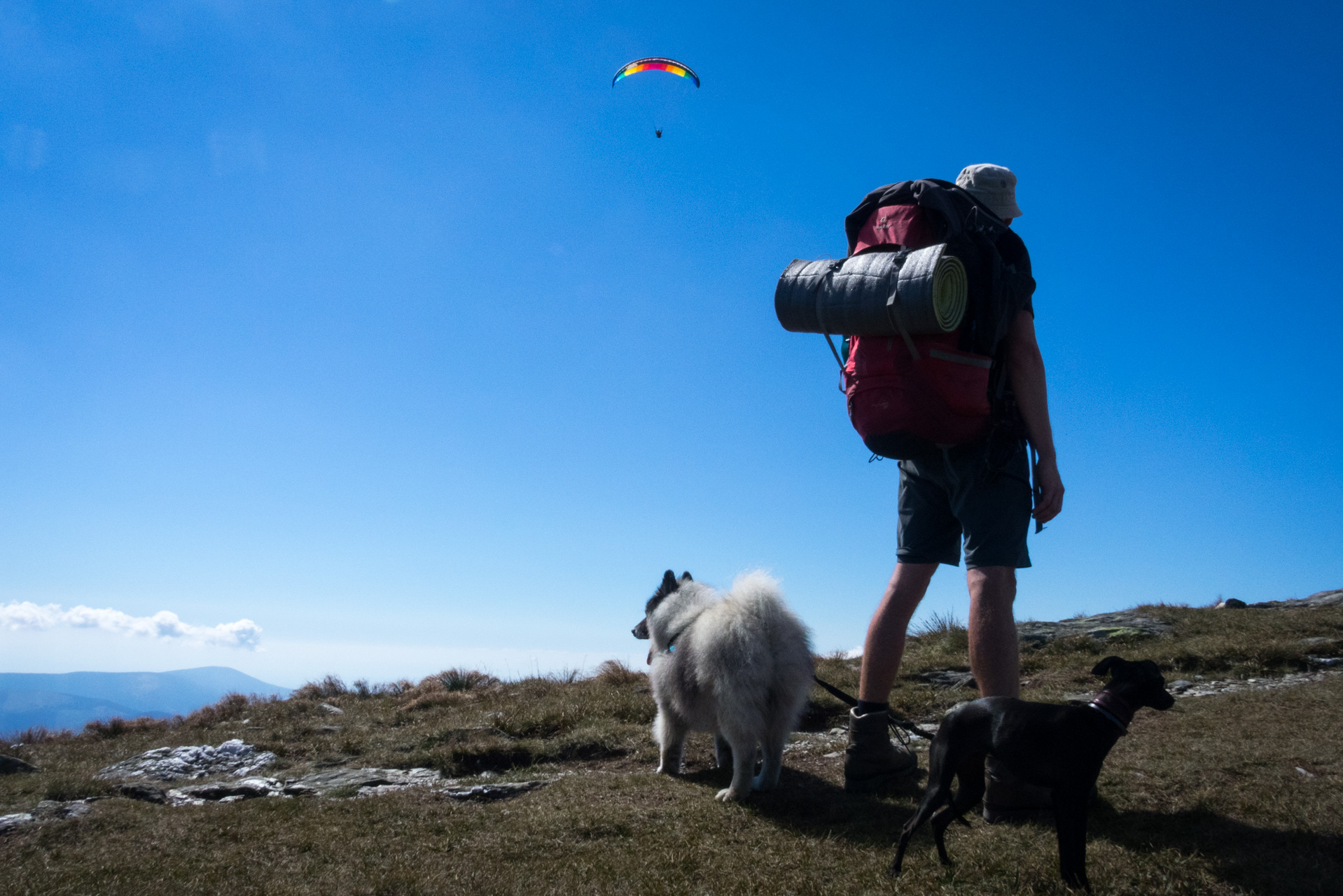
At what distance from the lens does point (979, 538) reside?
3.61 metres

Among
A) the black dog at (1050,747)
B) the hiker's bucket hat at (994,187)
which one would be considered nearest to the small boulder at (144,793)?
the black dog at (1050,747)

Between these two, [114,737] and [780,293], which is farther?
[114,737]

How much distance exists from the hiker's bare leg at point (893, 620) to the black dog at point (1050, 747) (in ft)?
3.36

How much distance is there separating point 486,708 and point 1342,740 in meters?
7.02

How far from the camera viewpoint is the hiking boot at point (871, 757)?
422 cm

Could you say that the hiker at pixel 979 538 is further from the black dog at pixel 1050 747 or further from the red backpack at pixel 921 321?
the black dog at pixel 1050 747

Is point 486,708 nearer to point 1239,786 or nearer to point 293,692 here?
point 293,692

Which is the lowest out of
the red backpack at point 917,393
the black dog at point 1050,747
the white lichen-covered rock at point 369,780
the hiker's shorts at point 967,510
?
the white lichen-covered rock at point 369,780

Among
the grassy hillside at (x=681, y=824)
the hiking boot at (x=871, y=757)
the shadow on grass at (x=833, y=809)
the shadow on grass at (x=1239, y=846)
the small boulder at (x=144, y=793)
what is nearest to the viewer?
the shadow on grass at (x=1239, y=846)

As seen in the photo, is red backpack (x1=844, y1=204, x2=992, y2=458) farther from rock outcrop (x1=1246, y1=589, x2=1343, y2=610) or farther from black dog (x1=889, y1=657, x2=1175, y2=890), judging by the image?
rock outcrop (x1=1246, y1=589, x2=1343, y2=610)

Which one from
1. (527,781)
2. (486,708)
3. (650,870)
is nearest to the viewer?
(650,870)

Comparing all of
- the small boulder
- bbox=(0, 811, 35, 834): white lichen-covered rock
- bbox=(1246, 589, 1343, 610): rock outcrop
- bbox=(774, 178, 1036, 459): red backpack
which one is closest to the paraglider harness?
bbox=(774, 178, 1036, 459): red backpack

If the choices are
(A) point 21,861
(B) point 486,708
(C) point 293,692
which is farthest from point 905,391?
(C) point 293,692

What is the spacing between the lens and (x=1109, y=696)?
2.72m
